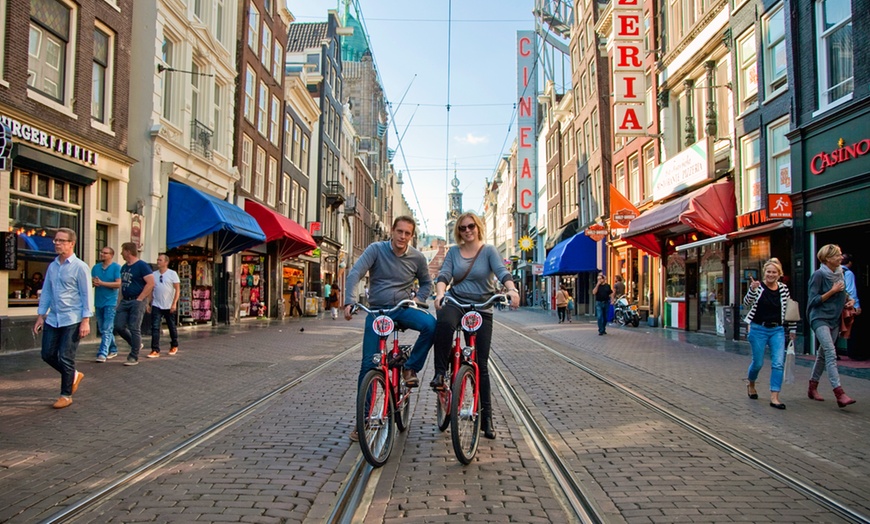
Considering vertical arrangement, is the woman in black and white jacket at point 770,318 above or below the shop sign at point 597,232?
below

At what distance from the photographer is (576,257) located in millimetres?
29781

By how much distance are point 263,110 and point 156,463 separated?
22.4 metres

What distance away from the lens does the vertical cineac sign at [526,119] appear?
46.1 m

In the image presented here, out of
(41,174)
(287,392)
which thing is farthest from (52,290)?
(41,174)

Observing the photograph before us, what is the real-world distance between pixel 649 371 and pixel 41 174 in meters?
11.0

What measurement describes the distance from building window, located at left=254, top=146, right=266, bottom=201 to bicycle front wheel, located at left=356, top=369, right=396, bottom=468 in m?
21.3

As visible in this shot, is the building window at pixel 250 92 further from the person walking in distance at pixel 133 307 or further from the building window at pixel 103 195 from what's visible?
the person walking in distance at pixel 133 307

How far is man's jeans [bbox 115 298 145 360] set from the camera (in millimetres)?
9062

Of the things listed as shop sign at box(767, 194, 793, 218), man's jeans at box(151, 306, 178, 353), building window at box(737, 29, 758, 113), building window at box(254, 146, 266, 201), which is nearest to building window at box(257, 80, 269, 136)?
building window at box(254, 146, 266, 201)

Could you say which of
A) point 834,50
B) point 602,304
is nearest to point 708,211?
point 602,304

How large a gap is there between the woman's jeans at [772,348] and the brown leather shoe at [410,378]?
13.4 feet

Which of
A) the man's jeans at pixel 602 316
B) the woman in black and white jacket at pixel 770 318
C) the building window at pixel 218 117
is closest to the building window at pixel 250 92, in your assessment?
the building window at pixel 218 117

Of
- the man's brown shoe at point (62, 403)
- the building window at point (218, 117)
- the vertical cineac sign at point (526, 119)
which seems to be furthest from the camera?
the vertical cineac sign at point (526, 119)

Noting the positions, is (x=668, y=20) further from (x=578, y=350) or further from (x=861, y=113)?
(x=578, y=350)
